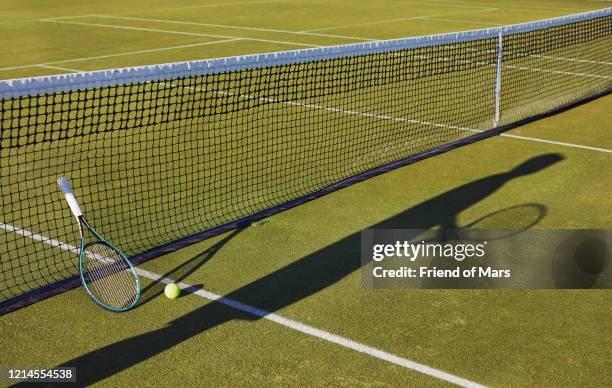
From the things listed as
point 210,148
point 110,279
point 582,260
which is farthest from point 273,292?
point 210,148

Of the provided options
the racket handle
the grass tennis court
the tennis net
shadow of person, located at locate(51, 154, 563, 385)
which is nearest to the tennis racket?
the grass tennis court

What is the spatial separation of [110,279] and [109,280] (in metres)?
0.01

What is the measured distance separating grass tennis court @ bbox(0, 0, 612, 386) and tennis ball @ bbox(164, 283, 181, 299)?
9 cm

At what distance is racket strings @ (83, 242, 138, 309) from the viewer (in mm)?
7246

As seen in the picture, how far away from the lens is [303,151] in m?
12.1

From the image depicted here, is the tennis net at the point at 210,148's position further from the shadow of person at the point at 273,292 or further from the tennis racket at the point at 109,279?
the shadow of person at the point at 273,292

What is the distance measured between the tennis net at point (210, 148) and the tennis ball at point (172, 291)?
913 mm

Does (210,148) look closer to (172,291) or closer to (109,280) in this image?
(109,280)

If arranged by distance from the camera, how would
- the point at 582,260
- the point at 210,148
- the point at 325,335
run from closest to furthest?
the point at 325,335
the point at 582,260
the point at 210,148

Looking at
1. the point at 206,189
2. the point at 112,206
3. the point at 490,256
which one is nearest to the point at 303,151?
the point at 206,189

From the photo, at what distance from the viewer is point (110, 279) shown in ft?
24.6

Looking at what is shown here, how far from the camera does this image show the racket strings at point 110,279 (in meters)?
7.25

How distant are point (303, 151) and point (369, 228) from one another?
3.41 meters

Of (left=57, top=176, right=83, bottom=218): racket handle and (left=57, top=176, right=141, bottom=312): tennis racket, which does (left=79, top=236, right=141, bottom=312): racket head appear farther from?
(left=57, top=176, right=83, bottom=218): racket handle
